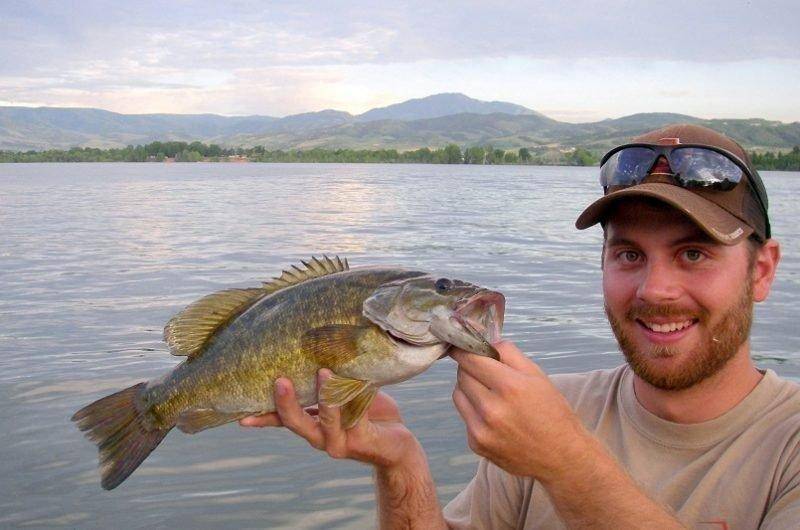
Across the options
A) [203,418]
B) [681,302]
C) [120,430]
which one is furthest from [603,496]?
[120,430]

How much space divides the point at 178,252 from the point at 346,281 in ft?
59.4

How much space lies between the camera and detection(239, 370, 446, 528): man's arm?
3.50 meters

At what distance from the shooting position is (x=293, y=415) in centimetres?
349

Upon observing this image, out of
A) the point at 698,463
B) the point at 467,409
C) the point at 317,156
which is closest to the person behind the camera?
the point at 467,409

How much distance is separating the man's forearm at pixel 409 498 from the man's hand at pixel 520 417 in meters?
1.17

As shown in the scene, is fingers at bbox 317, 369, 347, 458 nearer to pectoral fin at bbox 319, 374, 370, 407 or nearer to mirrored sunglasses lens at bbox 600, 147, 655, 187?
pectoral fin at bbox 319, 374, 370, 407

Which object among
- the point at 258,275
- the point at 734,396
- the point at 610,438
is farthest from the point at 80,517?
the point at 258,275

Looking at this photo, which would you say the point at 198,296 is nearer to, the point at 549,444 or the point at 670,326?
the point at 670,326

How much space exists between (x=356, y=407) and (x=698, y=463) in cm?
139

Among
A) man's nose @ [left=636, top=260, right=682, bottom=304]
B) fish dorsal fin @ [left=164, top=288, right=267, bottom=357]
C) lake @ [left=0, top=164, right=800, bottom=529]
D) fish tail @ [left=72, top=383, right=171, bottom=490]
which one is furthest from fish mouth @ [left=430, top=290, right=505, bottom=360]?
lake @ [left=0, top=164, right=800, bottom=529]

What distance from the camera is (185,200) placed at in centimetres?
3975

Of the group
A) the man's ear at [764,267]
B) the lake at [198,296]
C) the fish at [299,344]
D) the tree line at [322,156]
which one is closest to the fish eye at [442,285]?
the fish at [299,344]

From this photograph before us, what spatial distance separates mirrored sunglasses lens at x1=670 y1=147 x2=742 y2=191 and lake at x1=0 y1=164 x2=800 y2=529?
14.4ft

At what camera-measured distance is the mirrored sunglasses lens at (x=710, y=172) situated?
338 centimetres
